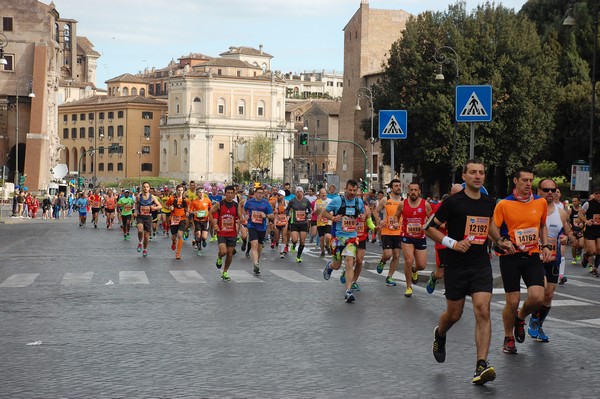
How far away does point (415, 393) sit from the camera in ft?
26.6

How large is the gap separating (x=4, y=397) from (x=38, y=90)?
282 feet

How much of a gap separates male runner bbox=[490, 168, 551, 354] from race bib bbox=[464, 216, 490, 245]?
0.78m

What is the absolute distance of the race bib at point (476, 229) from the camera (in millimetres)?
9203

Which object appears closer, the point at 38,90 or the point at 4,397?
the point at 4,397

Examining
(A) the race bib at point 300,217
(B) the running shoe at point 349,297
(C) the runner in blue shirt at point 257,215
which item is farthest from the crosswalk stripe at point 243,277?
(A) the race bib at point 300,217

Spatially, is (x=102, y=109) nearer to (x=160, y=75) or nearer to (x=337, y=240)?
(x=160, y=75)

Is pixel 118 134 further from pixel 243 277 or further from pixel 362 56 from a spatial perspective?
pixel 243 277

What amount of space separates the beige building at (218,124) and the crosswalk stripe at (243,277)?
398 feet

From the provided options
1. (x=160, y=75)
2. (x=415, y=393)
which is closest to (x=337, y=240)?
(x=415, y=393)

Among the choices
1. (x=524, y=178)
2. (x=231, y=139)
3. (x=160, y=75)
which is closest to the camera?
(x=524, y=178)

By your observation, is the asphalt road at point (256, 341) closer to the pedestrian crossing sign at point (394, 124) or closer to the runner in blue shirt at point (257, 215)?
the runner in blue shirt at point (257, 215)

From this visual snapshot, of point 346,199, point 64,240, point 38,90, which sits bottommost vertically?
point 64,240

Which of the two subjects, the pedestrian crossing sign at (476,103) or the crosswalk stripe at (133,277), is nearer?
the crosswalk stripe at (133,277)

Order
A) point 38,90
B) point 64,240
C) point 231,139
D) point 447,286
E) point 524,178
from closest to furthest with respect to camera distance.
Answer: point 447,286 < point 524,178 < point 64,240 < point 38,90 < point 231,139
